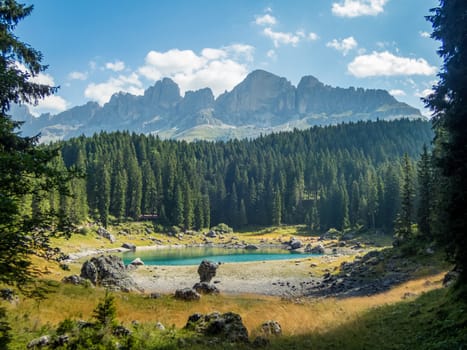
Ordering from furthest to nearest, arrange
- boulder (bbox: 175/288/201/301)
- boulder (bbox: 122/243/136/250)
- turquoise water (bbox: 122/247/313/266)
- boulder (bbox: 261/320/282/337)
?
1. boulder (bbox: 122/243/136/250)
2. turquoise water (bbox: 122/247/313/266)
3. boulder (bbox: 175/288/201/301)
4. boulder (bbox: 261/320/282/337)

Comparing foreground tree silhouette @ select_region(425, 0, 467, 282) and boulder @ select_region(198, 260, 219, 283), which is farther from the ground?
foreground tree silhouette @ select_region(425, 0, 467, 282)

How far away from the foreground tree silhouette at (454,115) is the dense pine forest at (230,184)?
89247mm

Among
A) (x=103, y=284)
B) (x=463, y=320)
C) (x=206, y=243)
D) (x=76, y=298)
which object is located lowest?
→ (x=206, y=243)

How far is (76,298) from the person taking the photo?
2023 cm

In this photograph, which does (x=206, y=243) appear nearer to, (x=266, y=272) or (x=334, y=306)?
(x=266, y=272)

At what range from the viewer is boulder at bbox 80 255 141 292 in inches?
1307

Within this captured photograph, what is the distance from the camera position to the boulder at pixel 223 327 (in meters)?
13.7

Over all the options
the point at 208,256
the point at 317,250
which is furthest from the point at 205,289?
the point at 317,250

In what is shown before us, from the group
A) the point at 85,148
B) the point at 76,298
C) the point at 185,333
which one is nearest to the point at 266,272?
the point at 76,298

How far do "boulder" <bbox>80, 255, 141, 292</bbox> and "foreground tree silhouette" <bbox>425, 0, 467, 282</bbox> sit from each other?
89.7ft

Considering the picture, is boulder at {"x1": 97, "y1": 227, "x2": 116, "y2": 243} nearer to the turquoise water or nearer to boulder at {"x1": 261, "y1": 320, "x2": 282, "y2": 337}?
the turquoise water

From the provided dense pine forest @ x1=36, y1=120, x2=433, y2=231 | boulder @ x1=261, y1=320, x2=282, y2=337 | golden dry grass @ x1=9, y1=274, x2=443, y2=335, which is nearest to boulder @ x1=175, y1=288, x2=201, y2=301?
golden dry grass @ x1=9, y1=274, x2=443, y2=335

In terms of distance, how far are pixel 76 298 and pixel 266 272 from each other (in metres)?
39.1

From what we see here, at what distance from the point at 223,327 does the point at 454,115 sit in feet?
39.5
